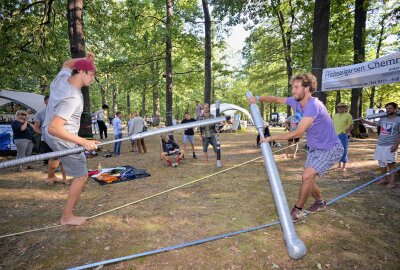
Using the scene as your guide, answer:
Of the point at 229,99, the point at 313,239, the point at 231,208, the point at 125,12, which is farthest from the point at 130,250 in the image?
the point at 229,99

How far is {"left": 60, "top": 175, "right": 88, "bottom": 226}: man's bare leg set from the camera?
11.5 feet

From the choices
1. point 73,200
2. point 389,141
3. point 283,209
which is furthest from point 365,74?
point 73,200

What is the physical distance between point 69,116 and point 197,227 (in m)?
2.47

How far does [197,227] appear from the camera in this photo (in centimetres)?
378

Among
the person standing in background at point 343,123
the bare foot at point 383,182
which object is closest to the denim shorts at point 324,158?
the bare foot at point 383,182

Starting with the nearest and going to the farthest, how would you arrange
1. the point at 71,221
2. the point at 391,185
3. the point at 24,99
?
the point at 71,221 → the point at 391,185 → the point at 24,99

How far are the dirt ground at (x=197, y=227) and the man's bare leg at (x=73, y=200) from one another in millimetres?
117

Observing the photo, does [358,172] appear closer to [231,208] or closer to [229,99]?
[231,208]

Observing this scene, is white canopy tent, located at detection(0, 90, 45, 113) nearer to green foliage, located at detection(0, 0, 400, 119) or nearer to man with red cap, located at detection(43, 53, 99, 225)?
green foliage, located at detection(0, 0, 400, 119)

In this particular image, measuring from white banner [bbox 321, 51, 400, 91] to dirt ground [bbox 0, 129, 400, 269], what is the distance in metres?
3.06

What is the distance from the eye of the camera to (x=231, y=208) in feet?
15.0

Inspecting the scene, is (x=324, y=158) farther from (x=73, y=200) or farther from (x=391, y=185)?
(x=73, y=200)

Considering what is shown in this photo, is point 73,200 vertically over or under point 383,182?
over

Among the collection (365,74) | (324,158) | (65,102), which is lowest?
(324,158)
